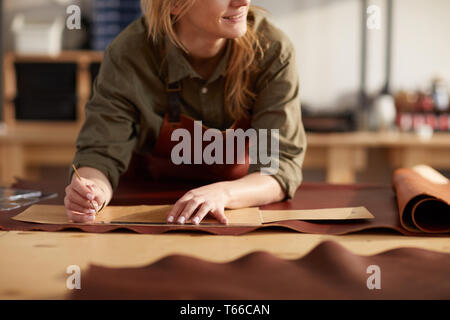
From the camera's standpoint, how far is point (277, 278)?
66 cm

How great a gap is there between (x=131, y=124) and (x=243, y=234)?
48cm

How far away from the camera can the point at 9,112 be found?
3469 millimetres

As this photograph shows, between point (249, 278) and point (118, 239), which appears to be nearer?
point (249, 278)

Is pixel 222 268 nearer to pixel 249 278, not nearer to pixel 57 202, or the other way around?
pixel 249 278

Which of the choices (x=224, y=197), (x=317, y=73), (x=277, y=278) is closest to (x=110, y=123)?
(x=224, y=197)

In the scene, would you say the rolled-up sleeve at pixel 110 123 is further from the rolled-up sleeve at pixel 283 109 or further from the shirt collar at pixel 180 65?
the rolled-up sleeve at pixel 283 109

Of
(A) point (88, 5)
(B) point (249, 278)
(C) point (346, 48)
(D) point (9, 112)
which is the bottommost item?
(B) point (249, 278)

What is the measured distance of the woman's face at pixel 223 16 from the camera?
1.10m

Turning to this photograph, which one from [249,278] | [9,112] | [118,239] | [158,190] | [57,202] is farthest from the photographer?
[9,112]

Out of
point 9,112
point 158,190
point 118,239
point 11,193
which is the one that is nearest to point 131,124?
point 158,190

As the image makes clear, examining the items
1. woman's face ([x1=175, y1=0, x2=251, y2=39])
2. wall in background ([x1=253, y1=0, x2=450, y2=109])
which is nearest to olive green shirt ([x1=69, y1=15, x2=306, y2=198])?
woman's face ([x1=175, y1=0, x2=251, y2=39])

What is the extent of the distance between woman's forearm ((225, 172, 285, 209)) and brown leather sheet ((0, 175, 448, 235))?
19 mm

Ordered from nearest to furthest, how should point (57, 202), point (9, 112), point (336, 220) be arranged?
point (336, 220), point (57, 202), point (9, 112)

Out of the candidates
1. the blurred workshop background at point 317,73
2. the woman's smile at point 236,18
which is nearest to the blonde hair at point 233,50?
the woman's smile at point 236,18
